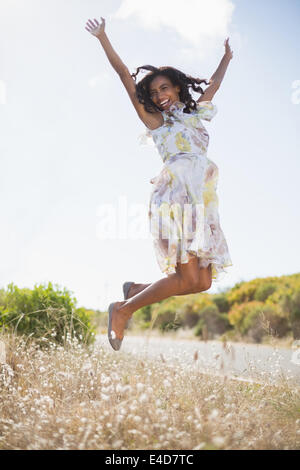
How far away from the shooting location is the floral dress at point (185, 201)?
2795 millimetres

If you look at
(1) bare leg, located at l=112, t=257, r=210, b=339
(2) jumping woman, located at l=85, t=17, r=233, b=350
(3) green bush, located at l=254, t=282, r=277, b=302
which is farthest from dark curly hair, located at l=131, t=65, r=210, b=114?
(3) green bush, located at l=254, t=282, r=277, b=302

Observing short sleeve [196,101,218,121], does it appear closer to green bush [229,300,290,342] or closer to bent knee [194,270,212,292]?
bent knee [194,270,212,292]

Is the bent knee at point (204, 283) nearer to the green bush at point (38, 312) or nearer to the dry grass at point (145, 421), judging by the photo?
the dry grass at point (145, 421)

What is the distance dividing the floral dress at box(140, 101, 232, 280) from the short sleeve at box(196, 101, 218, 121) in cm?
9

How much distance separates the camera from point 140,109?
314 centimetres

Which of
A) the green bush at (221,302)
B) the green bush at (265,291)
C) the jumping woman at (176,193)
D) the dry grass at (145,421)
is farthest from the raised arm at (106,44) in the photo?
the green bush at (221,302)

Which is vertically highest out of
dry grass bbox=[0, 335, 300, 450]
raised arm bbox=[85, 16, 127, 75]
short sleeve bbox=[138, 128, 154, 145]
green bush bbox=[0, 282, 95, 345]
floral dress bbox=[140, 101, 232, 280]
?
raised arm bbox=[85, 16, 127, 75]

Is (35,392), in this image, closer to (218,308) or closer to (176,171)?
(176,171)

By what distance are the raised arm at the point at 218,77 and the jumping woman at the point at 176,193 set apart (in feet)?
0.73

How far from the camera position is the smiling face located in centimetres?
314

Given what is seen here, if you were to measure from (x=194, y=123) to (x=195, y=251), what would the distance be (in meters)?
0.92

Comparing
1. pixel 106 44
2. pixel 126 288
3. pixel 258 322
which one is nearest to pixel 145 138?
pixel 106 44

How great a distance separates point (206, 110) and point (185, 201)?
0.79 meters
